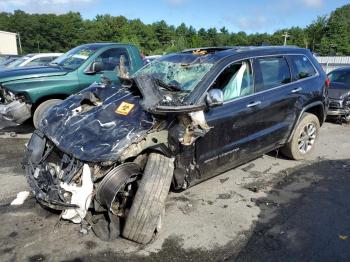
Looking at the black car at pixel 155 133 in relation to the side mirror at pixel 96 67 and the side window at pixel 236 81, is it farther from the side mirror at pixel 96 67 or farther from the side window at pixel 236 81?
the side mirror at pixel 96 67

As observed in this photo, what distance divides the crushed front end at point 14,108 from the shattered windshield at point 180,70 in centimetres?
304

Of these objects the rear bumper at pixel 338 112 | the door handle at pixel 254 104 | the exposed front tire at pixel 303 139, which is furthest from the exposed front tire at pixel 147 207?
the rear bumper at pixel 338 112

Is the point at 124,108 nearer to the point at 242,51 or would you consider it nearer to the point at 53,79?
the point at 242,51

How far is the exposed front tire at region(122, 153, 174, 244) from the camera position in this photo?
3455 mm

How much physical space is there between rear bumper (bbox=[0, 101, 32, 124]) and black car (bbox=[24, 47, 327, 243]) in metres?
2.75

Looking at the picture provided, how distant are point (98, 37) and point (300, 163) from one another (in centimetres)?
8499

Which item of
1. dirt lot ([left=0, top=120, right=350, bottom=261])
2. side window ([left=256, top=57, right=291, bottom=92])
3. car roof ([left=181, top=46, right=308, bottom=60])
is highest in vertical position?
car roof ([left=181, top=46, right=308, bottom=60])

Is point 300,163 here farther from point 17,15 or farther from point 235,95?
point 17,15

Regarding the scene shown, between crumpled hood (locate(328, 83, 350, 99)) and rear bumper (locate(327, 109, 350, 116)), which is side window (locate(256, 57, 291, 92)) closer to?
rear bumper (locate(327, 109, 350, 116))

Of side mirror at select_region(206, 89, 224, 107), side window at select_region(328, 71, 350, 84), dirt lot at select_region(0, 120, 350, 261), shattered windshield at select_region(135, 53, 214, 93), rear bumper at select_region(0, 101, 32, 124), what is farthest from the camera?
side window at select_region(328, 71, 350, 84)

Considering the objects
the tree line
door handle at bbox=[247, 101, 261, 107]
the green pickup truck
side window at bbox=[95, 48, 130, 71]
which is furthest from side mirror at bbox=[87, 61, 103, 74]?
the tree line

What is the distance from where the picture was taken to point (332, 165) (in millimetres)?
6055

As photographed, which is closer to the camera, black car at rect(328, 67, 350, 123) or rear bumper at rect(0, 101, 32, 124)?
rear bumper at rect(0, 101, 32, 124)

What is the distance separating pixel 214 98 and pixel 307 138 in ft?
9.92
